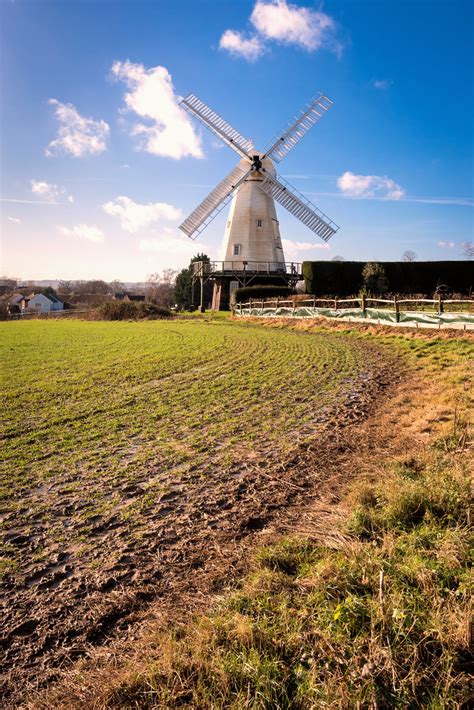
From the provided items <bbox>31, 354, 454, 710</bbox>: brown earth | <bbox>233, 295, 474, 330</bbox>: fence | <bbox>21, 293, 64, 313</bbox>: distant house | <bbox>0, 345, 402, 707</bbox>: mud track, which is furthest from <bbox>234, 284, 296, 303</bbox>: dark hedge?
<bbox>21, 293, 64, 313</bbox>: distant house

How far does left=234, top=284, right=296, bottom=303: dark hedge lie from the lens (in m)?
36.6

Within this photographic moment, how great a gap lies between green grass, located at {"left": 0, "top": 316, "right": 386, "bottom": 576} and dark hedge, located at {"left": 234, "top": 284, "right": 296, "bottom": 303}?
825 inches

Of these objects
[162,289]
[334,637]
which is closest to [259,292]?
[334,637]

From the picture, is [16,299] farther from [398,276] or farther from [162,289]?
[398,276]

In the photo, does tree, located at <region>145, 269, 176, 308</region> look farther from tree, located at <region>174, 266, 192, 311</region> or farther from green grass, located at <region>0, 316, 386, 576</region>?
green grass, located at <region>0, 316, 386, 576</region>

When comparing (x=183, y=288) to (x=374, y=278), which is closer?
(x=374, y=278)

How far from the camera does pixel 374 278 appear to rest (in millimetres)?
31797

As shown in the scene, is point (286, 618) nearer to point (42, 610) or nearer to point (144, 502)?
point (42, 610)

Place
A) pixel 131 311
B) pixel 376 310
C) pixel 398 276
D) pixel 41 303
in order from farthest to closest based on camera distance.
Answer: pixel 41 303, pixel 131 311, pixel 398 276, pixel 376 310

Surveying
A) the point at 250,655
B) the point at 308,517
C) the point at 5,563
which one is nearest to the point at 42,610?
the point at 5,563

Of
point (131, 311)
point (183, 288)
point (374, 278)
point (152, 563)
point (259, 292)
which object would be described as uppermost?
point (183, 288)

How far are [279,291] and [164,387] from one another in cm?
2729

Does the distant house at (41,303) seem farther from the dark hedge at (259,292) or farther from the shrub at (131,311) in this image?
the dark hedge at (259,292)

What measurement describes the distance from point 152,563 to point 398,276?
3232 centimetres
